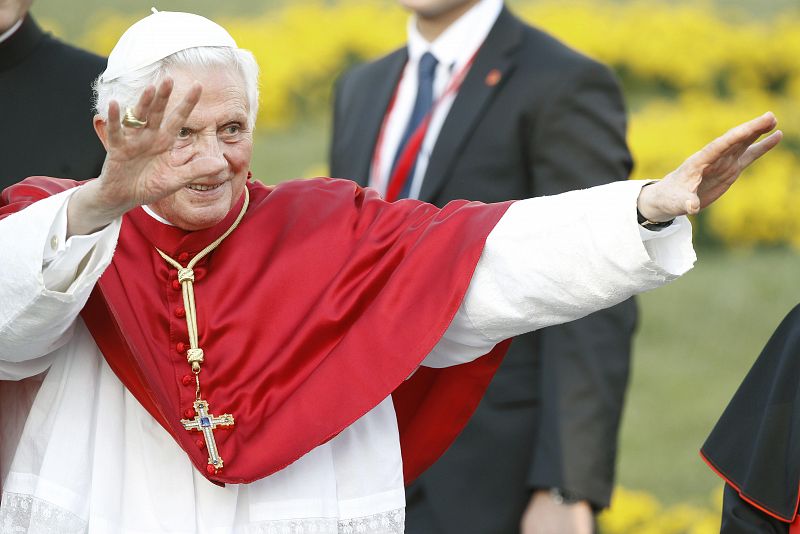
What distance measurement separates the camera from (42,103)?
413cm

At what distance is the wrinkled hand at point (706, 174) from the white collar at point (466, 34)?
2071mm

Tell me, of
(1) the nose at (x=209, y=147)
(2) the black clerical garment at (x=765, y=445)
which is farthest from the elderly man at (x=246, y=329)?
(2) the black clerical garment at (x=765, y=445)

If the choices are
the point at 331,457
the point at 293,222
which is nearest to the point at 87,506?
the point at 331,457

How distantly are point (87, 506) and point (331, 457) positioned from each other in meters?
0.55

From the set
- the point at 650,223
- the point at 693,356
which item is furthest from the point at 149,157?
the point at 693,356

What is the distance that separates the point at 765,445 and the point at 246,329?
3.98 ft

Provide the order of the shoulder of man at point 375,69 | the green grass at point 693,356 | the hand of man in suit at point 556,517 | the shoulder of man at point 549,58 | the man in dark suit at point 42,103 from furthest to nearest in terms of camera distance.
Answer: the green grass at point 693,356 < the shoulder of man at point 375,69 < the shoulder of man at point 549,58 < the hand of man in suit at point 556,517 < the man in dark suit at point 42,103

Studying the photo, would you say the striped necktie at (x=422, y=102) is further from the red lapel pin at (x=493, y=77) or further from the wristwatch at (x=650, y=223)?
the wristwatch at (x=650, y=223)

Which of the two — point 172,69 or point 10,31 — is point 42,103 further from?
point 172,69

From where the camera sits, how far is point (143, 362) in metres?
3.21

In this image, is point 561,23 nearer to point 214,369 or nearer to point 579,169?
point 579,169

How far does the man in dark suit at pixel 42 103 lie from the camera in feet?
13.2

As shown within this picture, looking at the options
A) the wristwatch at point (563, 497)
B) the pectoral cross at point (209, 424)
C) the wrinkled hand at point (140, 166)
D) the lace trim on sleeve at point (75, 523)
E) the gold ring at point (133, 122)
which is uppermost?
the gold ring at point (133, 122)

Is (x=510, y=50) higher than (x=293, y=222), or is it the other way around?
(x=510, y=50)
